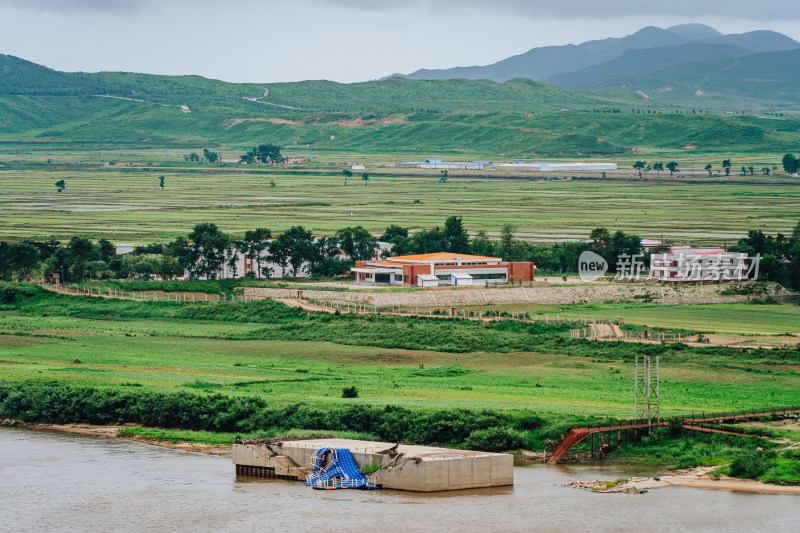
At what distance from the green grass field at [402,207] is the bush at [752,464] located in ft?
235

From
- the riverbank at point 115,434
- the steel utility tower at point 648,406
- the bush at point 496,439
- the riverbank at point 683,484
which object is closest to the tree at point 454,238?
the steel utility tower at point 648,406

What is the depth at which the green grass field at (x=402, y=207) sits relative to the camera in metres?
122

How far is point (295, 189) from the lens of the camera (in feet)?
598

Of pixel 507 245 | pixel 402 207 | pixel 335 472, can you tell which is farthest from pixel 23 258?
pixel 402 207

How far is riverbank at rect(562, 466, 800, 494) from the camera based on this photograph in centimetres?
3428

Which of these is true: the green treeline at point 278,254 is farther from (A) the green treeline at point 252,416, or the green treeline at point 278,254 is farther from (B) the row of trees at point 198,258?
(A) the green treeline at point 252,416

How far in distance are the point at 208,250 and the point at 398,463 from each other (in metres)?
56.5

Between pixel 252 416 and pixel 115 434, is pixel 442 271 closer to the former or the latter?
pixel 115 434

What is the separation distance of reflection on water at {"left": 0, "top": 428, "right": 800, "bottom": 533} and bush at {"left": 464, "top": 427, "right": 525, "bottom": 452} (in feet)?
5.22

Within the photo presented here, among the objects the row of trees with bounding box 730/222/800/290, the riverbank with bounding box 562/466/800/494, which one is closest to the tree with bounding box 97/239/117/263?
the row of trees with bounding box 730/222/800/290

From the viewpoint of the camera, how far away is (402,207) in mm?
151375

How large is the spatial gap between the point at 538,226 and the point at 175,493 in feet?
304

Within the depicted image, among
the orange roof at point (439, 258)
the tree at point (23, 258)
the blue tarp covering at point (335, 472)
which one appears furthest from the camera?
the tree at point (23, 258)

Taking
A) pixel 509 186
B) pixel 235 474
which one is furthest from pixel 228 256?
pixel 509 186
